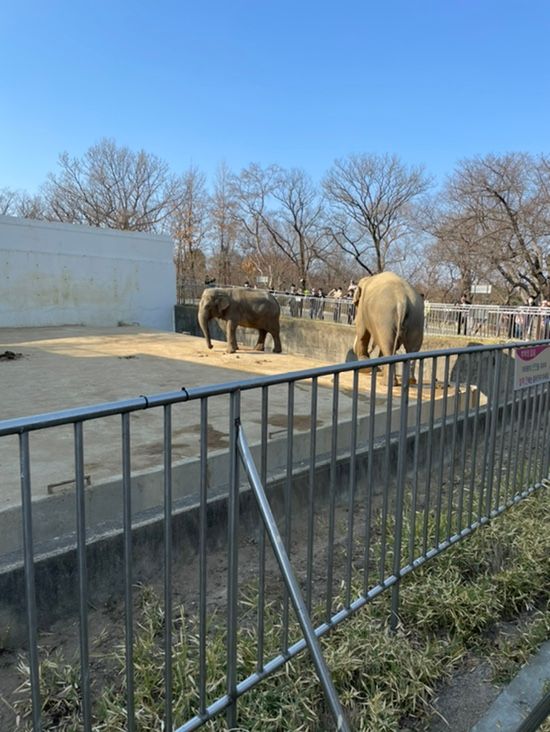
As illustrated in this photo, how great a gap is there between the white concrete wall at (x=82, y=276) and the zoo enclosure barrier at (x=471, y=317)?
5.29 m

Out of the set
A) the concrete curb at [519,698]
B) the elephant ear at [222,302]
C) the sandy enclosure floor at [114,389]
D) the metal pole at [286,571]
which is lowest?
the concrete curb at [519,698]

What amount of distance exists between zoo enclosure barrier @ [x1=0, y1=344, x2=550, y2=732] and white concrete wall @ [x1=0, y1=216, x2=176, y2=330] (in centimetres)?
1382

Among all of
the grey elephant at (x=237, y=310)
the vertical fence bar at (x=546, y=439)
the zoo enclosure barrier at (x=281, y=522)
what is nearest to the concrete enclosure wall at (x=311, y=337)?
the grey elephant at (x=237, y=310)

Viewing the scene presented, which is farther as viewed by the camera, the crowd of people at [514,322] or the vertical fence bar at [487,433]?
the crowd of people at [514,322]

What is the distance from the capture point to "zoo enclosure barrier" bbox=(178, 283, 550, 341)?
37.5 feet

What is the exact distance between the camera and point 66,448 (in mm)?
4066

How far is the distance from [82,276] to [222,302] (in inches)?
387

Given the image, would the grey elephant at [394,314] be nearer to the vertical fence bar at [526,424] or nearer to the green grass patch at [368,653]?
the vertical fence bar at [526,424]

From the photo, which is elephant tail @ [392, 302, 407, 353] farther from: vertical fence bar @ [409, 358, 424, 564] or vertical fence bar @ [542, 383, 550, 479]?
vertical fence bar @ [409, 358, 424, 564]

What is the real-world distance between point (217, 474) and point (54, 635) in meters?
1.55

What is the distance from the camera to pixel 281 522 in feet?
11.9

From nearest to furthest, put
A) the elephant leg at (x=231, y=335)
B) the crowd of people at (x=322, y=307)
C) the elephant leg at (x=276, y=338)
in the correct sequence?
the elephant leg at (x=231, y=335), the elephant leg at (x=276, y=338), the crowd of people at (x=322, y=307)

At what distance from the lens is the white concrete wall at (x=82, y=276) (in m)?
16.5

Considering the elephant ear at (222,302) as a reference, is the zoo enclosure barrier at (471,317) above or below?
below
